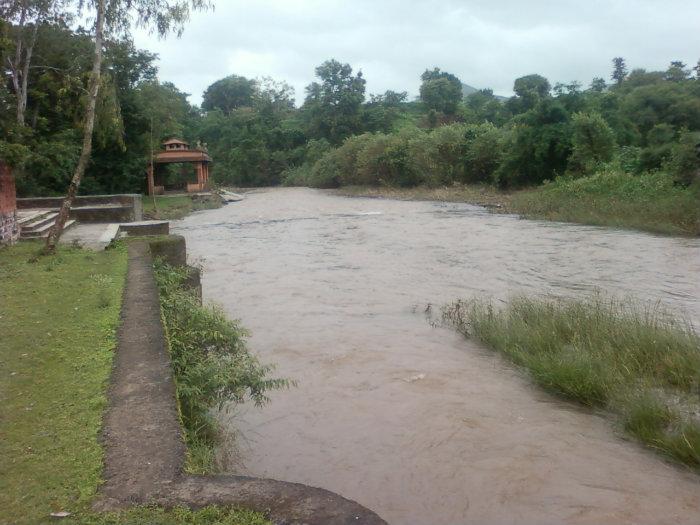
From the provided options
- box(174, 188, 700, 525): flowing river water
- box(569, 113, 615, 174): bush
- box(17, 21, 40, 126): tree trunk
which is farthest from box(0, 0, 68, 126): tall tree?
box(569, 113, 615, 174): bush

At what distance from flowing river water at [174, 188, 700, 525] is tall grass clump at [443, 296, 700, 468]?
0.61 ft

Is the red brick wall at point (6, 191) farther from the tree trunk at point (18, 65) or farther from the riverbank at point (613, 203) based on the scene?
the riverbank at point (613, 203)

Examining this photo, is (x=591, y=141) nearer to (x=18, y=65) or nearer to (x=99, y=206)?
(x=99, y=206)

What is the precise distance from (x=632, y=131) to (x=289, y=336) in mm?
30996

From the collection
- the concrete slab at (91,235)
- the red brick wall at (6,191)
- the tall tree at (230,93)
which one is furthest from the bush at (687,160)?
the tall tree at (230,93)

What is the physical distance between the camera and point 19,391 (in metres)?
4.59

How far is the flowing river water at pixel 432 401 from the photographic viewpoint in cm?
478

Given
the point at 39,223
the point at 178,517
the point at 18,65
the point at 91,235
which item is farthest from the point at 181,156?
the point at 178,517

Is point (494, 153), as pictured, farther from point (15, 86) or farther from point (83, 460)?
point (83, 460)

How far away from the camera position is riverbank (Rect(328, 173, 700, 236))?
19.9 metres

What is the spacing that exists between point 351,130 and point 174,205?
36658 millimetres

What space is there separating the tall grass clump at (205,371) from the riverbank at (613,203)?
16.3 m

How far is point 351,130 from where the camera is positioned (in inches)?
2704

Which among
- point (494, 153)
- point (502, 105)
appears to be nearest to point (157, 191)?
point (494, 153)
